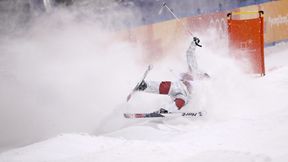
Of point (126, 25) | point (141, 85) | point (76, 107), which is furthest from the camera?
point (126, 25)

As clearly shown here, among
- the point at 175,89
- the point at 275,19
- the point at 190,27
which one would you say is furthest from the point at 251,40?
the point at 275,19

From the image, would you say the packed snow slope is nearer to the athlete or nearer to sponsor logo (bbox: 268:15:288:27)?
the athlete

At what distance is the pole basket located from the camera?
37.9 feet

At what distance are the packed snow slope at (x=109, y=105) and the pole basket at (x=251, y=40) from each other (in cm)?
40

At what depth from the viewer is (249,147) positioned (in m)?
5.82

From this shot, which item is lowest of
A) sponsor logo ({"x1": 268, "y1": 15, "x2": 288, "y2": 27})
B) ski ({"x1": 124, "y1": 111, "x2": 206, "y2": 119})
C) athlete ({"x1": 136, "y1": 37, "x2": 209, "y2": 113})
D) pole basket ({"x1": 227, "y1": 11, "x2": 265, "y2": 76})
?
ski ({"x1": 124, "y1": 111, "x2": 206, "y2": 119})

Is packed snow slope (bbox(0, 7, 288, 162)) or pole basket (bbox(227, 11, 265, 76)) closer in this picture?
packed snow slope (bbox(0, 7, 288, 162))

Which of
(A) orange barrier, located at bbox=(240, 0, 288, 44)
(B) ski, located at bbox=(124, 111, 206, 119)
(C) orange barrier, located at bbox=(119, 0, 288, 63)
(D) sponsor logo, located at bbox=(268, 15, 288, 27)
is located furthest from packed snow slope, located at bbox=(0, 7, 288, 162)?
(D) sponsor logo, located at bbox=(268, 15, 288, 27)

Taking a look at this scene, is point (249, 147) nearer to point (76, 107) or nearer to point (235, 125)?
point (235, 125)

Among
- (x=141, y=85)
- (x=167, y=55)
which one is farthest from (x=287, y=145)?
(x=167, y=55)

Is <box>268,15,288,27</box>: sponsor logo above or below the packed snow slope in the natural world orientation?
above

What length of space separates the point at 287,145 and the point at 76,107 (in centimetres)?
487

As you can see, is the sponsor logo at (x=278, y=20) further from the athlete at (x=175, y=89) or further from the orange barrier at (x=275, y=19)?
the athlete at (x=175, y=89)

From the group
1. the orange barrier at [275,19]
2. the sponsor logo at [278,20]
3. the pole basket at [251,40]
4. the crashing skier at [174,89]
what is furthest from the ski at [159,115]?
the sponsor logo at [278,20]
